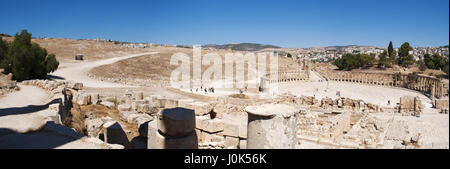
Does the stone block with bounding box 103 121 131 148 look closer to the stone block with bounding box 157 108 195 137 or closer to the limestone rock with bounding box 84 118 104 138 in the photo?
the limestone rock with bounding box 84 118 104 138

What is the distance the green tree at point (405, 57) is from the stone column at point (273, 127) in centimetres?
5068

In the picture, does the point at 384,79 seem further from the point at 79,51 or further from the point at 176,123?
the point at 79,51

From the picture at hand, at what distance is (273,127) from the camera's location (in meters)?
4.85

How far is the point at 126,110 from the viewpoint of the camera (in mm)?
13844

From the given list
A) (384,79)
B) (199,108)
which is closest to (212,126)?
(199,108)

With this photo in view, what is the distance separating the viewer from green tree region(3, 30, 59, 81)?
63.7 feet

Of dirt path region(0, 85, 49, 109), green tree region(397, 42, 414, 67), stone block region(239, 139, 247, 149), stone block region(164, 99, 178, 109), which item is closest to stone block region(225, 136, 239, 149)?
stone block region(239, 139, 247, 149)

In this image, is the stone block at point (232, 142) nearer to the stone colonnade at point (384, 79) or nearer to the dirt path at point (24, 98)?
the dirt path at point (24, 98)

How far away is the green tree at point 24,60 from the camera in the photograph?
63.7 ft

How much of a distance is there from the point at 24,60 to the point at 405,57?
174ft

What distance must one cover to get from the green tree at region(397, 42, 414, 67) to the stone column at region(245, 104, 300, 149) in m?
50.7
